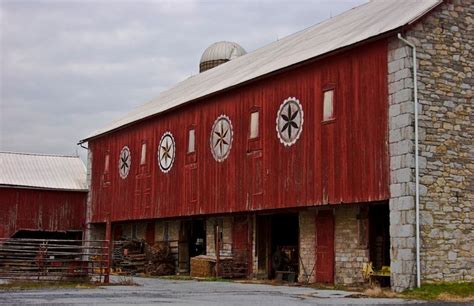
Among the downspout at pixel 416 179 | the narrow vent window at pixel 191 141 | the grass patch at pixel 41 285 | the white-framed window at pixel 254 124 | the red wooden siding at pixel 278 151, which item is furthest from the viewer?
the narrow vent window at pixel 191 141

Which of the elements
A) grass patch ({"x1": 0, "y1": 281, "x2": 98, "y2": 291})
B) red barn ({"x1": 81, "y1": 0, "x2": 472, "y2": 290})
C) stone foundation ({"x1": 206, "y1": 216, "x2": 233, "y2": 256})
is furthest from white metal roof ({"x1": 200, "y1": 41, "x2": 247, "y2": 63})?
grass patch ({"x1": 0, "y1": 281, "x2": 98, "y2": 291})

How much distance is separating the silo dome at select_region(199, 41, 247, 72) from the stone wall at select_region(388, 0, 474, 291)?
22627 millimetres

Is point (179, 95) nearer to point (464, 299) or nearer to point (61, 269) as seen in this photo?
point (61, 269)

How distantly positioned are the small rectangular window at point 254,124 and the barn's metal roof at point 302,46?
132 centimetres

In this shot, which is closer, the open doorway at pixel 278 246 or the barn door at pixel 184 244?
the open doorway at pixel 278 246

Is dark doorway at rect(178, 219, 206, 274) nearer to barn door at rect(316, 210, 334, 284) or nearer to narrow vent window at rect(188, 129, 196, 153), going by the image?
narrow vent window at rect(188, 129, 196, 153)

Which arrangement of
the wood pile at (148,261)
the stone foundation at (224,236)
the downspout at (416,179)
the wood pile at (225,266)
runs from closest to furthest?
the downspout at (416,179) → the wood pile at (225,266) → the stone foundation at (224,236) → the wood pile at (148,261)

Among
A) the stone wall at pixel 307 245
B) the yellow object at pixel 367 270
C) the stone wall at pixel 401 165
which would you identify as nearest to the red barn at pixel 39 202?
the stone wall at pixel 307 245

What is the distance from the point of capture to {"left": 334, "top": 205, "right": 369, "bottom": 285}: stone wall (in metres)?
21.6

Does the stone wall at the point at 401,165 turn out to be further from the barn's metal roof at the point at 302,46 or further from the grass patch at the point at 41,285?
the grass patch at the point at 41,285

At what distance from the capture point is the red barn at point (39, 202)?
38.7 meters

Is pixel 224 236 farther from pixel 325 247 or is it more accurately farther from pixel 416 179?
pixel 416 179

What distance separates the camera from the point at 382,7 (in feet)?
79.5

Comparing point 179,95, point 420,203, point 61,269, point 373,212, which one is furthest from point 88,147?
point 420,203
